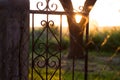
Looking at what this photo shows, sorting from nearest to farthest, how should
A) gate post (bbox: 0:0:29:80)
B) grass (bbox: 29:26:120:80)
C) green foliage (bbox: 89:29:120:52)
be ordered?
gate post (bbox: 0:0:29:80)
grass (bbox: 29:26:120:80)
green foliage (bbox: 89:29:120:52)

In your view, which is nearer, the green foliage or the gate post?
the gate post

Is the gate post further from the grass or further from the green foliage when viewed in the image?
the green foliage

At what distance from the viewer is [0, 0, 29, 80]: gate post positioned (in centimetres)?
485

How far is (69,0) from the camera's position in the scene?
11.1 meters

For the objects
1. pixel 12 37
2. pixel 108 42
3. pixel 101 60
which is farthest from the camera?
pixel 108 42

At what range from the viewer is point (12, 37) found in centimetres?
488

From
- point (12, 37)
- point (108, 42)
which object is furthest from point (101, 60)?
point (12, 37)

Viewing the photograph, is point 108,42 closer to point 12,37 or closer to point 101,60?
point 101,60

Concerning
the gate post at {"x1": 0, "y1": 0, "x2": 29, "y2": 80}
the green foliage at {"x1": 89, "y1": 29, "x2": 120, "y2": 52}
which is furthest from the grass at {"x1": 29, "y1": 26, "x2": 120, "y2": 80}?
the gate post at {"x1": 0, "y1": 0, "x2": 29, "y2": 80}

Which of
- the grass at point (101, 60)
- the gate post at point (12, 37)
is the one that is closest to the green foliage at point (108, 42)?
the grass at point (101, 60)

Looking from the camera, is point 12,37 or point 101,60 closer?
point 12,37

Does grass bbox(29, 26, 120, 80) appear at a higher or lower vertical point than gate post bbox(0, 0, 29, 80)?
→ lower

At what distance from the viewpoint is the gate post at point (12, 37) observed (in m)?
4.85

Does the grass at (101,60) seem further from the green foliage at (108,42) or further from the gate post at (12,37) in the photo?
the gate post at (12,37)
